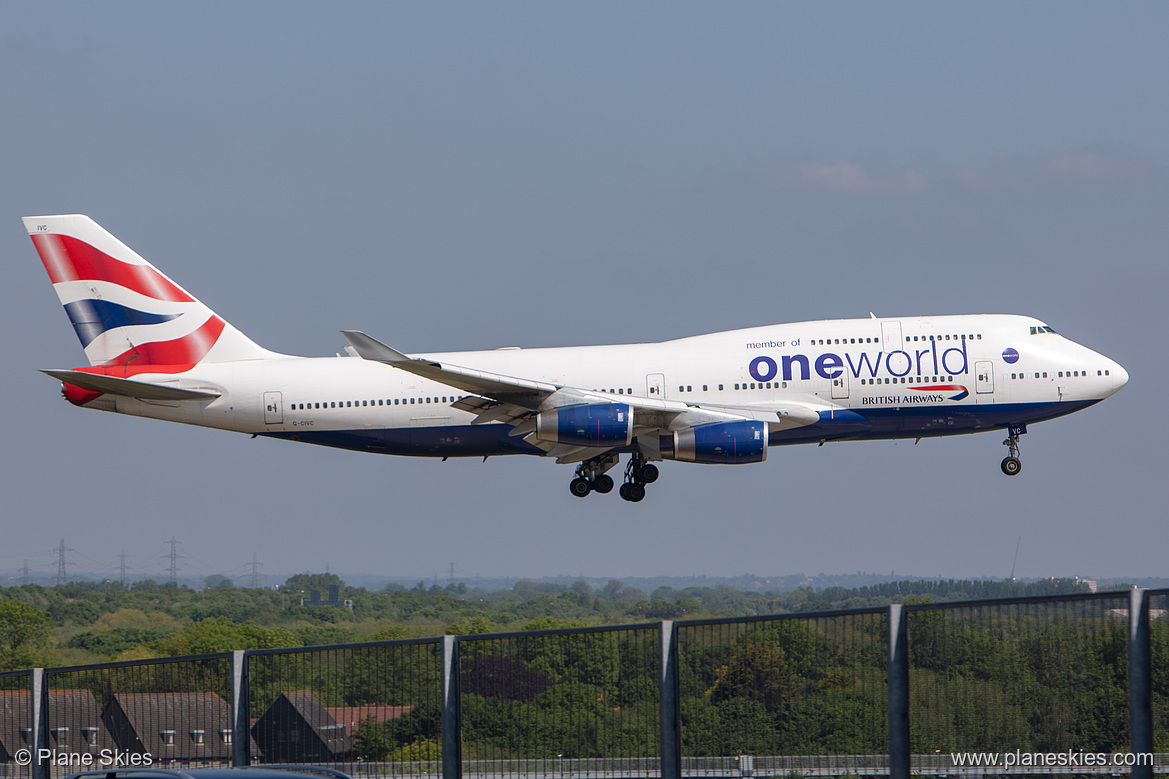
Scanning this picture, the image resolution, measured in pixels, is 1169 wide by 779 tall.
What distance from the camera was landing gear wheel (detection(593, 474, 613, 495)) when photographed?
41812 mm

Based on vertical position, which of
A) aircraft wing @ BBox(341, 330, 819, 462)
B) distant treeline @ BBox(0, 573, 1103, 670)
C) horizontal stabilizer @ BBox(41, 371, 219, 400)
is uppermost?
horizontal stabilizer @ BBox(41, 371, 219, 400)

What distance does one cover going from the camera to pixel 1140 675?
9.85 meters

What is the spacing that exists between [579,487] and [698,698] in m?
29.7

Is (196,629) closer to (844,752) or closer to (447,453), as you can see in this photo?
(447,453)

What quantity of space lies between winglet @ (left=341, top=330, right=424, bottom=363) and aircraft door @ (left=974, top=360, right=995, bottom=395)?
15.7m

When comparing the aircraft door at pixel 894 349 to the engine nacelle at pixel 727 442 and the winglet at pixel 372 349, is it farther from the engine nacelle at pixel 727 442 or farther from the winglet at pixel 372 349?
the winglet at pixel 372 349

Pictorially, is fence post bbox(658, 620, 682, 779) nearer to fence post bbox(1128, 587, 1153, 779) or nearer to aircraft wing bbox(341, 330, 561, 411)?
fence post bbox(1128, 587, 1153, 779)

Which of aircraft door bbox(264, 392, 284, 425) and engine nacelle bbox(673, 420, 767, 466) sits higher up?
aircraft door bbox(264, 392, 284, 425)

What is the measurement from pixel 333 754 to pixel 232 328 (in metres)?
30.6

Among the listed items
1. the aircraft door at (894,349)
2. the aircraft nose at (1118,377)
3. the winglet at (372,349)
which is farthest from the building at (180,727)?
the aircraft nose at (1118,377)

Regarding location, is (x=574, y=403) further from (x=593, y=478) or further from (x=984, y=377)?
(x=984, y=377)

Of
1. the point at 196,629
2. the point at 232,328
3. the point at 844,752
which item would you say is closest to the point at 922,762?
the point at 844,752

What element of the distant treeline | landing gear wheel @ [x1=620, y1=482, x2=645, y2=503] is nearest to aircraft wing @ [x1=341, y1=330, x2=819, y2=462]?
landing gear wheel @ [x1=620, y1=482, x2=645, y2=503]

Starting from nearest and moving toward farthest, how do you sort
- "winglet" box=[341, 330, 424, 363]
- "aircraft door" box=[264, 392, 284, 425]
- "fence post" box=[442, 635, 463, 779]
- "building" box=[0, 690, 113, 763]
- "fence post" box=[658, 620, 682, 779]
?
"fence post" box=[658, 620, 682, 779] → "fence post" box=[442, 635, 463, 779] → "building" box=[0, 690, 113, 763] → "winglet" box=[341, 330, 424, 363] → "aircraft door" box=[264, 392, 284, 425]
